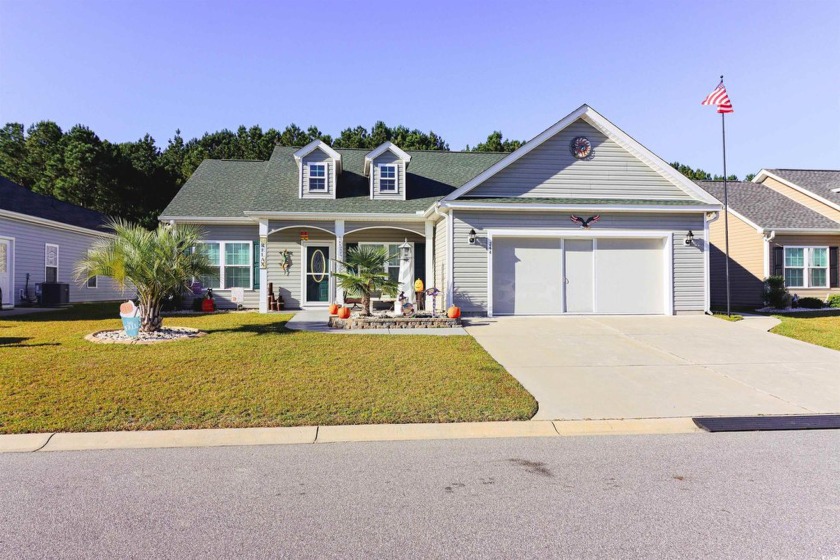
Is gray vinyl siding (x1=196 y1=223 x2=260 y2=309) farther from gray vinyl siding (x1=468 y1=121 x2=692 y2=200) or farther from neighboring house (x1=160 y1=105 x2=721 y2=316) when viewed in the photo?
gray vinyl siding (x1=468 y1=121 x2=692 y2=200)

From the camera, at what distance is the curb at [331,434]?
5.02 meters

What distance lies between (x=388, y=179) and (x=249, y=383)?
38.5ft

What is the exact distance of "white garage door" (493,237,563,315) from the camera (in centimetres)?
1426

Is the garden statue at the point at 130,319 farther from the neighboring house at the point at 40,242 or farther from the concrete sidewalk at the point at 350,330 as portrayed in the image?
the neighboring house at the point at 40,242

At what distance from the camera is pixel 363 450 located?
193 inches

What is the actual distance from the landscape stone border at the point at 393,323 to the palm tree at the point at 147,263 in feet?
11.7

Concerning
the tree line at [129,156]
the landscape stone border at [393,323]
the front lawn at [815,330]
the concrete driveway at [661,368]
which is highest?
the tree line at [129,156]

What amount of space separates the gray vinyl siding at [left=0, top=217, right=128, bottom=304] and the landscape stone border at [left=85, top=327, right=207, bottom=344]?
5.06 m

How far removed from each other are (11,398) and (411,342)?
6.22 meters

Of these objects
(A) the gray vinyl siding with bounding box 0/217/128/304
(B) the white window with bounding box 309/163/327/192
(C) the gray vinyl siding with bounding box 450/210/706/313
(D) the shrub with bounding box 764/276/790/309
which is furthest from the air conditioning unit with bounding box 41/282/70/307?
(D) the shrub with bounding box 764/276/790/309

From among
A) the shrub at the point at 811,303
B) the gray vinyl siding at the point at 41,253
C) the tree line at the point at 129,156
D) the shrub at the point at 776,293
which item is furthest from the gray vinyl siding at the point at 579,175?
the tree line at the point at 129,156

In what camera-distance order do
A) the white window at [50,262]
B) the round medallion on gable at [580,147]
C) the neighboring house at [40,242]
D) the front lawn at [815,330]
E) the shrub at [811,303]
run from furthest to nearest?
the white window at [50,262], the shrub at [811,303], the neighboring house at [40,242], the round medallion on gable at [580,147], the front lawn at [815,330]

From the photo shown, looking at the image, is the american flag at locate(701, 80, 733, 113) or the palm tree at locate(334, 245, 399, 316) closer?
the palm tree at locate(334, 245, 399, 316)

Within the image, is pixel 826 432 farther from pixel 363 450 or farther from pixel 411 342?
pixel 411 342
